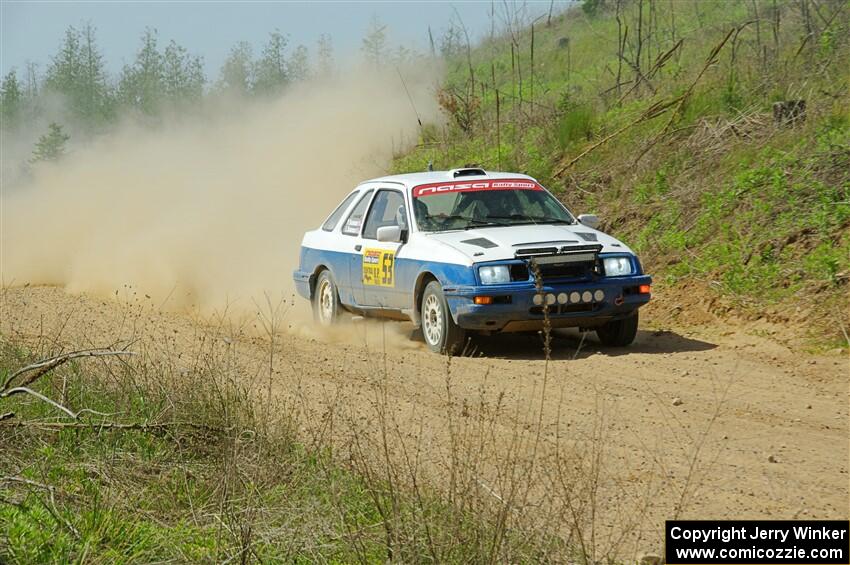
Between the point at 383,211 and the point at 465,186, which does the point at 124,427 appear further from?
the point at 383,211

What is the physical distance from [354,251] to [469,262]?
7.49 ft

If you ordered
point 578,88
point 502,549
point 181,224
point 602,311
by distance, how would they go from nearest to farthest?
1. point 502,549
2. point 602,311
3. point 181,224
4. point 578,88

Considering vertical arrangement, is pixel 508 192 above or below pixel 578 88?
below

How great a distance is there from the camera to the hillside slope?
12.5 m

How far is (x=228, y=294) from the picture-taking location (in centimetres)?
1656

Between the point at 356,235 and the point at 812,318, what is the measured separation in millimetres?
4605

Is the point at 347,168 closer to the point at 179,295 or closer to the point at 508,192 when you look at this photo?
the point at 179,295

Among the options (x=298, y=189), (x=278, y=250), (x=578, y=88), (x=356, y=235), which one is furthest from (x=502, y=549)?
(x=298, y=189)

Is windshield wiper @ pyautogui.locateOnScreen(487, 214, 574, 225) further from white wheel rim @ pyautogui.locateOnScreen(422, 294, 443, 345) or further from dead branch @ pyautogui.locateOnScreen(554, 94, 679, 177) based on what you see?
dead branch @ pyautogui.locateOnScreen(554, 94, 679, 177)

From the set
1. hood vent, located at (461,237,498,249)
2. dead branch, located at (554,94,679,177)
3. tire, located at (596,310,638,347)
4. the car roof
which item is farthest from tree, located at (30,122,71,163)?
tire, located at (596,310,638,347)

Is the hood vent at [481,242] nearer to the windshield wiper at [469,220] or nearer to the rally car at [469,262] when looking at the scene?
the rally car at [469,262]

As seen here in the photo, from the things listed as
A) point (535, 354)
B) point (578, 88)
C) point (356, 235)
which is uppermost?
point (578, 88)

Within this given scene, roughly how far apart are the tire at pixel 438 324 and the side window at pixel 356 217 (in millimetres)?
1740

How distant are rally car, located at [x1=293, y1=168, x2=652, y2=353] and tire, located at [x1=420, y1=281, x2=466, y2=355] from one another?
0.04ft
